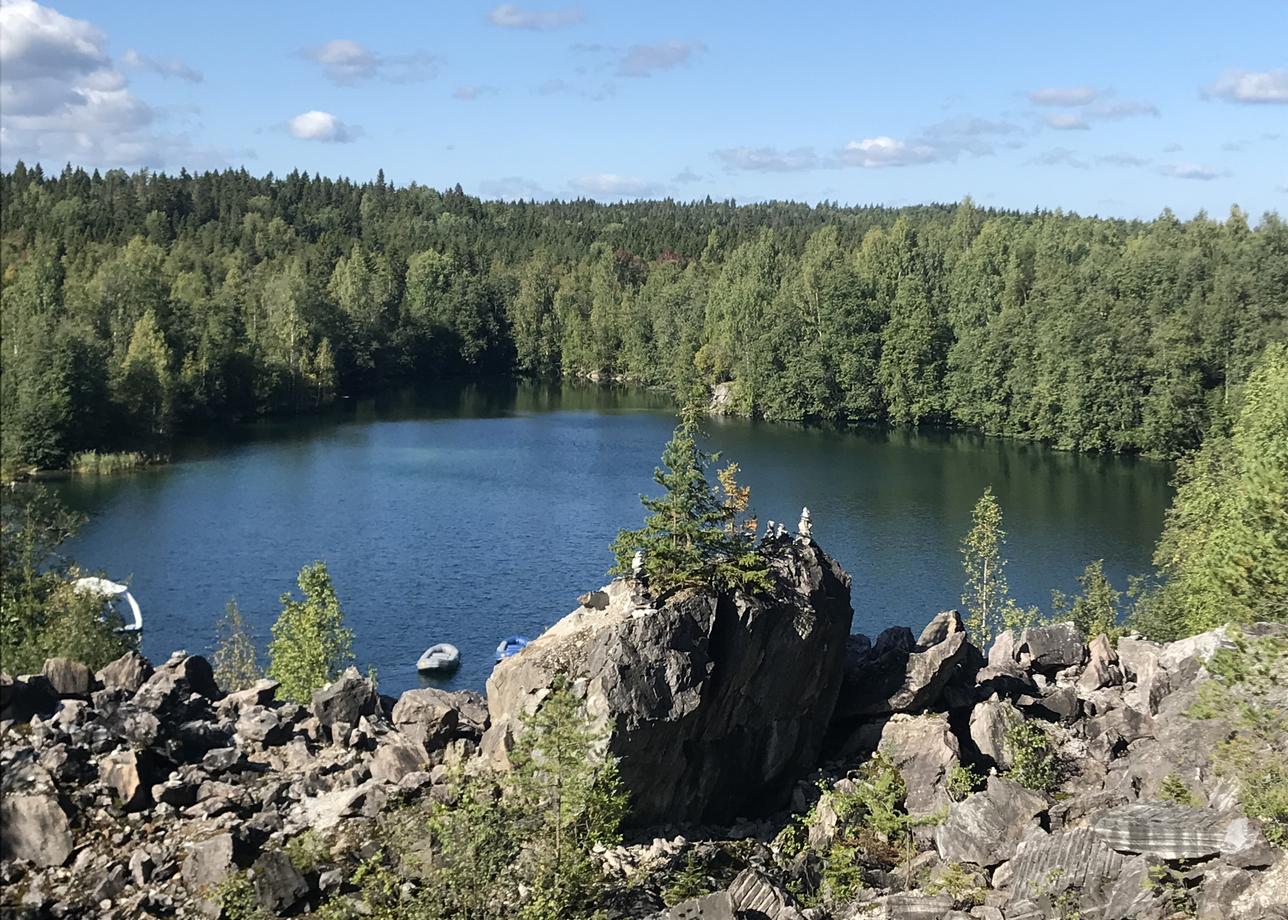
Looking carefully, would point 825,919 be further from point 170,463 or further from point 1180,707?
point 170,463

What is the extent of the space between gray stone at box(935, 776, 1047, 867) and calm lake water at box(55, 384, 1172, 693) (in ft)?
54.3

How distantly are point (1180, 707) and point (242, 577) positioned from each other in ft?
123

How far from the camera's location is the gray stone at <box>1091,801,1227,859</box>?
1900 cm

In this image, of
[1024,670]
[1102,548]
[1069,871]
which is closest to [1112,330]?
[1102,548]

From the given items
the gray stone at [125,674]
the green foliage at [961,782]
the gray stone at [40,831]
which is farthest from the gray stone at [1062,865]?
the gray stone at [125,674]

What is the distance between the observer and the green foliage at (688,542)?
25875mm

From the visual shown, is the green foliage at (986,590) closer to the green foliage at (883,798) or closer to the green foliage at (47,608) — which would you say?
the green foliage at (883,798)

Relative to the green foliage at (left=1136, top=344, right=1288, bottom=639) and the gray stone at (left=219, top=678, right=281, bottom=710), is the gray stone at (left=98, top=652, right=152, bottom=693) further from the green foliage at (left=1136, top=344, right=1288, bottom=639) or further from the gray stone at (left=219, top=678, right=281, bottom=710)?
the green foliage at (left=1136, top=344, right=1288, bottom=639)

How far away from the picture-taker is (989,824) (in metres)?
21.6

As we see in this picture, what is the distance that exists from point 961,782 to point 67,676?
18.6 meters

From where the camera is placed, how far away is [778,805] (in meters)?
26.8

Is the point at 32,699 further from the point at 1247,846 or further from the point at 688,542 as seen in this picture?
the point at 1247,846

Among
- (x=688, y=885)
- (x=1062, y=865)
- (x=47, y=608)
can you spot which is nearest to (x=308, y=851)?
(x=688, y=885)

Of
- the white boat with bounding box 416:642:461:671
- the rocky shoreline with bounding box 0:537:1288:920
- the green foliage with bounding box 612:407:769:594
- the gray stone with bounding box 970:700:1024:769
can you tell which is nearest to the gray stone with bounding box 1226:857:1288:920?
the rocky shoreline with bounding box 0:537:1288:920
